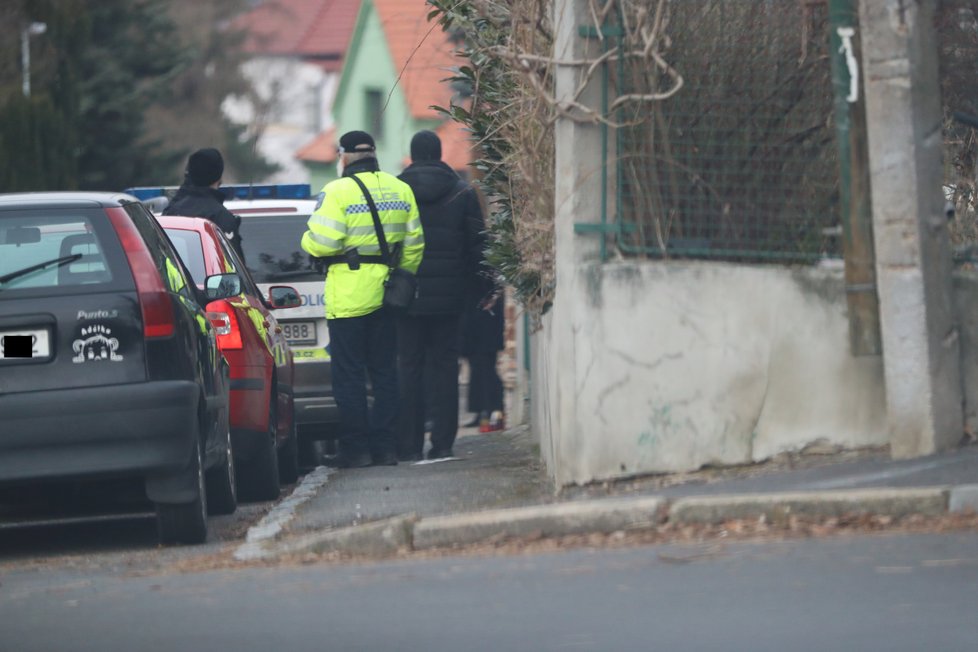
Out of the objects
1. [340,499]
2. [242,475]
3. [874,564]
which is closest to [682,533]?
[874,564]

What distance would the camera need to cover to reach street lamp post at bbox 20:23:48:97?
3462 cm

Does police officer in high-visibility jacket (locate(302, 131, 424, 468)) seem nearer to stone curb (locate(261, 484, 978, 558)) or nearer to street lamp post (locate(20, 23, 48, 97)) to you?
stone curb (locate(261, 484, 978, 558))

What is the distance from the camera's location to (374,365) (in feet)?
38.2

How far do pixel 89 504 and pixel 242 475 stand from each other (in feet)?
6.36

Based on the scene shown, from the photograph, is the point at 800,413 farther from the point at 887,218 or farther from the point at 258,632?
the point at 258,632

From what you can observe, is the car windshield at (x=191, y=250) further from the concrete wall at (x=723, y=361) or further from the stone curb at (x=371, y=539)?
the stone curb at (x=371, y=539)

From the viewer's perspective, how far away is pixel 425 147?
1214 cm

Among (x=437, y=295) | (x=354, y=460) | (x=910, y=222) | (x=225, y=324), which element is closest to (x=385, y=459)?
(x=354, y=460)

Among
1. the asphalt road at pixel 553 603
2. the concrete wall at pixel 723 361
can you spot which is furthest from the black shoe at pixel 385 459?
the asphalt road at pixel 553 603

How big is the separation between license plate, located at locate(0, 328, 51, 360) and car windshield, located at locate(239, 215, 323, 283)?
4706mm

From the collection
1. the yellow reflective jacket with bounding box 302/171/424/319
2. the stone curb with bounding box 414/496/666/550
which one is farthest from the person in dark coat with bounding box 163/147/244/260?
the stone curb with bounding box 414/496/666/550

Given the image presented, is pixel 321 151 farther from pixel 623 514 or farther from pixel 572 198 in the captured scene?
pixel 623 514

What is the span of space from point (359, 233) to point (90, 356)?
3596 millimetres

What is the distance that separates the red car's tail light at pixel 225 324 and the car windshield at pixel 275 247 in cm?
223
